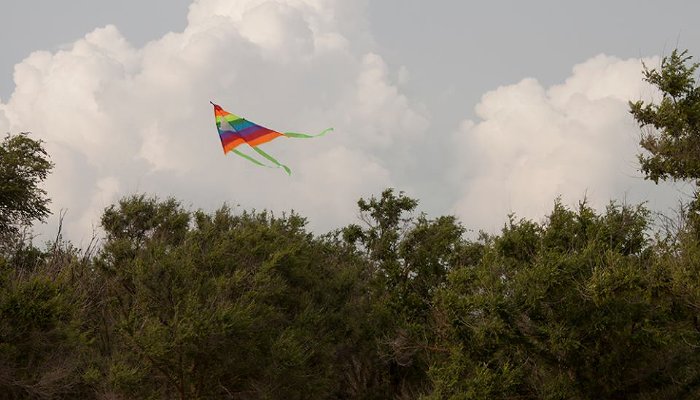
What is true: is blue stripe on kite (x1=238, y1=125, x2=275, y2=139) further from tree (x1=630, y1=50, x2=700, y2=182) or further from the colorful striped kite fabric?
tree (x1=630, y1=50, x2=700, y2=182)

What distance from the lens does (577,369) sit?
30234mm

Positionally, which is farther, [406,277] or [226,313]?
[406,277]

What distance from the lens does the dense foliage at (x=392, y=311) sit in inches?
1133

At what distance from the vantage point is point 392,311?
43.2 meters

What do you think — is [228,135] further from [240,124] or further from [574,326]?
[574,326]

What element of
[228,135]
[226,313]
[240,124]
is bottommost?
[226,313]

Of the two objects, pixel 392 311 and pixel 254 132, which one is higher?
pixel 254 132

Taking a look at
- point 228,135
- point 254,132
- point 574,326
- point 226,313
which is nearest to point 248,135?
point 254,132

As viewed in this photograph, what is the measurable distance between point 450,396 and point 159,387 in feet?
43.4

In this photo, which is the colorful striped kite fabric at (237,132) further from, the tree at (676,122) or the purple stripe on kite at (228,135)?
the tree at (676,122)

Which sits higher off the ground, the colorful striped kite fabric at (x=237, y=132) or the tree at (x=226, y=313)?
the colorful striped kite fabric at (x=237, y=132)

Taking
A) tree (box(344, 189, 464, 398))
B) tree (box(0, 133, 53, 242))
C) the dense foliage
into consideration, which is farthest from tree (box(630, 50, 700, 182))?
tree (box(0, 133, 53, 242))

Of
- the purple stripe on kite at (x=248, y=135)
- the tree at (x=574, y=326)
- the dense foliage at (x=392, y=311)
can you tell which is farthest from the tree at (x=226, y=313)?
the tree at (x=574, y=326)

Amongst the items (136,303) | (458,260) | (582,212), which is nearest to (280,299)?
(136,303)
